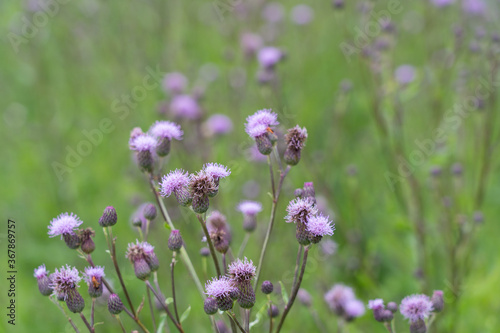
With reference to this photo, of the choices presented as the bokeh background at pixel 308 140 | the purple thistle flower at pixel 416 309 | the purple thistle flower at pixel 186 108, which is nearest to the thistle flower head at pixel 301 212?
the purple thistle flower at pixel 416 309

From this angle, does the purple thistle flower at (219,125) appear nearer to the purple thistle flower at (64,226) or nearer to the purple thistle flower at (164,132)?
the purple thistle flower at (164,132)

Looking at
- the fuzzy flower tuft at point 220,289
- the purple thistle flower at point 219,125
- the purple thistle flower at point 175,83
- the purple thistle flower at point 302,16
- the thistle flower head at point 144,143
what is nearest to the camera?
the fuzzy flower tuft at point 220,289

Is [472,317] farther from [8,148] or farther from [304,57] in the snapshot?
[8,148]

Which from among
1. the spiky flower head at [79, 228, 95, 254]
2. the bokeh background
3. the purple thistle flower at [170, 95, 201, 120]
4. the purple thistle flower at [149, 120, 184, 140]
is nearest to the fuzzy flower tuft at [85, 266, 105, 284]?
the spiky flower head at [79, 228, 95, 254]

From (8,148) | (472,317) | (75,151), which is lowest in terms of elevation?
(472,317)

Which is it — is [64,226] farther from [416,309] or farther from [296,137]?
[416,309]

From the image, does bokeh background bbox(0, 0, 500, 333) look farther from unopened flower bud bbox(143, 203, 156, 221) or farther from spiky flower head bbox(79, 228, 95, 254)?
spiky flower head bbox(79, 228, 95, 254)

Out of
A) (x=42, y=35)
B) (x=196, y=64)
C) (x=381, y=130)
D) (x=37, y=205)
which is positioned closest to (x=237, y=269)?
(x=381, y=130)
